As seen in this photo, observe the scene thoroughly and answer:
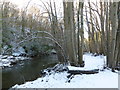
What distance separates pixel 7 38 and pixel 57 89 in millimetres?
23865

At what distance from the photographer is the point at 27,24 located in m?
34.3

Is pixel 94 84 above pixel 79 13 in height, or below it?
below

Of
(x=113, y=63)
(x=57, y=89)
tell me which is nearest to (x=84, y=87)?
(x=57, y=89)

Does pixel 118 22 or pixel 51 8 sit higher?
pixel 51 8

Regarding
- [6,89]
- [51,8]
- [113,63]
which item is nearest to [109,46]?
[113,63]

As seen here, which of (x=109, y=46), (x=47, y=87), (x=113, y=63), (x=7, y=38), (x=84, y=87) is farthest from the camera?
(x=7, y=38)

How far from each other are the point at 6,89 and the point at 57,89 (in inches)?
157

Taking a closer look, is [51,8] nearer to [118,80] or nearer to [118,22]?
[118,22]

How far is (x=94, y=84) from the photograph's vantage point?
23.1ft

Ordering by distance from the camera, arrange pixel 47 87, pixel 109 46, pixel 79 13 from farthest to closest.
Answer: pixel 79 13 < pixel 109 46 < pixel 47 87

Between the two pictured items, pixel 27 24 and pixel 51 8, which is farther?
pixel 27 24

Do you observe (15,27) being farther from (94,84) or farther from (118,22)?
(94,84)

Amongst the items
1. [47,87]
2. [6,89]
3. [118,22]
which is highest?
[118,22]

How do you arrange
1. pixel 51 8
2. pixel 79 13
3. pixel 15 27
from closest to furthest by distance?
pixel 79 13 < pixel 51 8 < pixel 15 27
